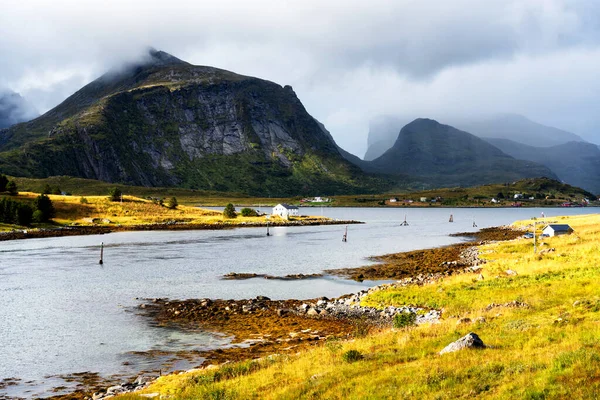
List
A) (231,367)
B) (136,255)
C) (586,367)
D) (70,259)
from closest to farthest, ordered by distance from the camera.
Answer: (586,367) → (231,367) → (70,259) → (136,255)

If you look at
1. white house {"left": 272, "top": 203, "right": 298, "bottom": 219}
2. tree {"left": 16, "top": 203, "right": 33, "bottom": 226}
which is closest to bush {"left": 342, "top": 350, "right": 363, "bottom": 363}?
tree {"left": 16, "top": 203, "right": 33, "bottom": 226}

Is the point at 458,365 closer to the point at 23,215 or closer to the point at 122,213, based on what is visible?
the point at 23,215

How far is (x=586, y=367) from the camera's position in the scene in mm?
14008

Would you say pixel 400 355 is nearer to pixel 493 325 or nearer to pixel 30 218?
pixel 493 325

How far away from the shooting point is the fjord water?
30062 mm

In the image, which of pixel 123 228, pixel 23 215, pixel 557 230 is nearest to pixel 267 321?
pixel 557 230

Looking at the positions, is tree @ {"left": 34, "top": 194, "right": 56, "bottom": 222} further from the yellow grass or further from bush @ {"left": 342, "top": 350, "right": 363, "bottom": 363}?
bush @ {"left": 342, "top": 350, "right": 363, "bottom": 363}

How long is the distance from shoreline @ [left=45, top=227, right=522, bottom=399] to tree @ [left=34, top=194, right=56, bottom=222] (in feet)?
363

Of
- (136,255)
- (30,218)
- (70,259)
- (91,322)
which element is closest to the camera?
(91,322)

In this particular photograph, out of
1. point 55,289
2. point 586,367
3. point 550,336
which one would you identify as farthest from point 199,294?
point 586,367

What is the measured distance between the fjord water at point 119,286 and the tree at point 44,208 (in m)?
31.7

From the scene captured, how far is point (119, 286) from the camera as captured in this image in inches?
2206

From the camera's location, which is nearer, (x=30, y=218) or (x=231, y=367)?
(x=231, y=367)

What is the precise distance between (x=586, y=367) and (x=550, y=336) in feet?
16.0
